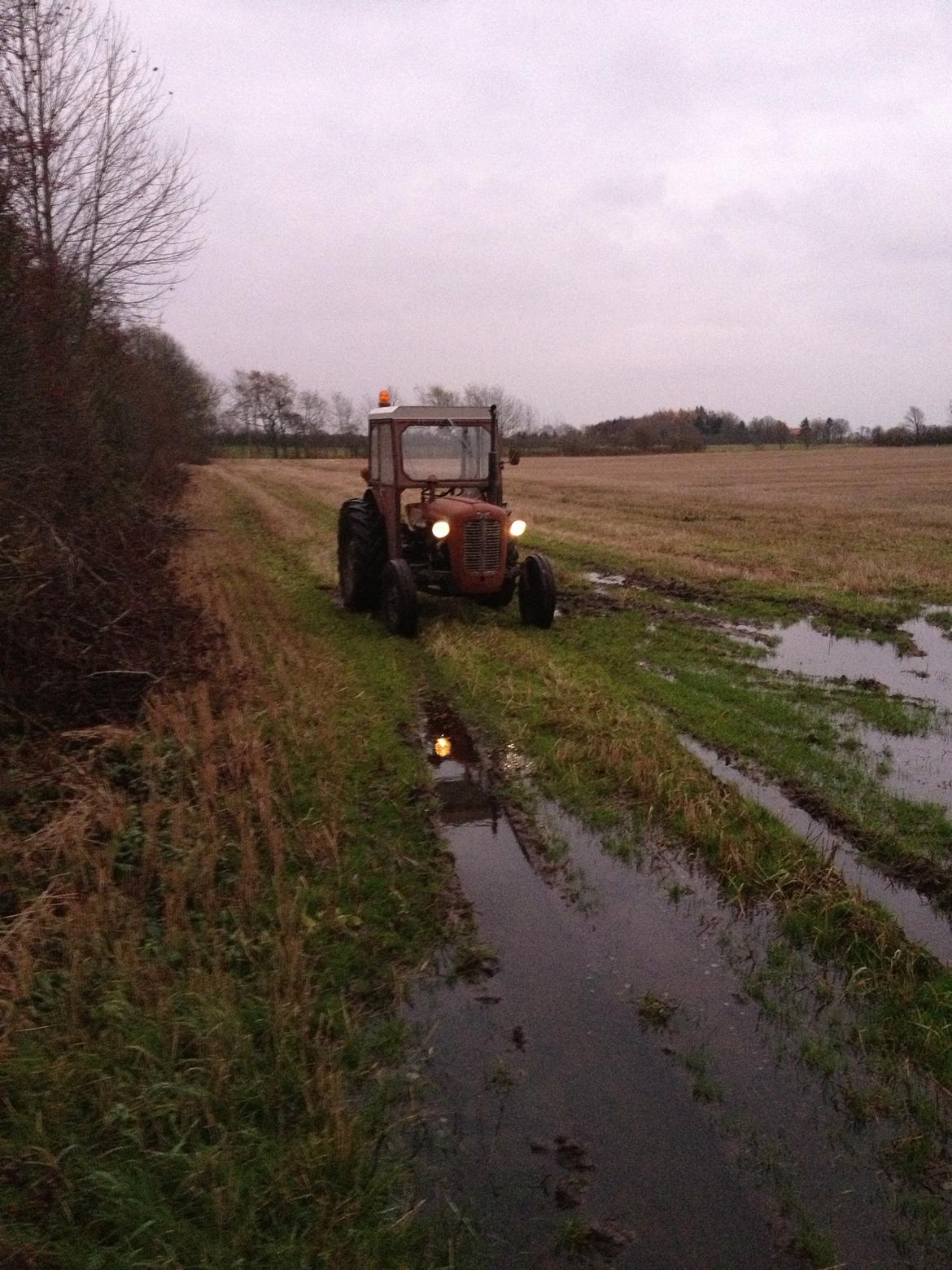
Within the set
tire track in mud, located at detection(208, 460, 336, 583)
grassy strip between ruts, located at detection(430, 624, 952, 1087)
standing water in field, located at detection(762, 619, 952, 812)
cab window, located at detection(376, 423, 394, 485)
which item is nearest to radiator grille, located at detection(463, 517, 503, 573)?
grassy strip between ruts, located at detection(430, 624, 952, 1087)

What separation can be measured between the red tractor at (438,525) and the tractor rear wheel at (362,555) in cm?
1

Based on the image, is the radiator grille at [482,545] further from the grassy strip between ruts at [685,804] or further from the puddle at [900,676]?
the puddle at [900,676]

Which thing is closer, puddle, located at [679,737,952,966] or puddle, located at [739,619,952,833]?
puddle, located at [679,737,952,966]

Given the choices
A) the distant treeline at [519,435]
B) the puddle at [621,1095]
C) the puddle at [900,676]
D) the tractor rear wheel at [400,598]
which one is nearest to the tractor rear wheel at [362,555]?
the tractor rear wheel at [400,598]

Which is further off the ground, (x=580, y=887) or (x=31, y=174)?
(x=31, y=174)

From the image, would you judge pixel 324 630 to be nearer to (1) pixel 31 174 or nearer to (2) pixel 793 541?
(1) pixel 31 174

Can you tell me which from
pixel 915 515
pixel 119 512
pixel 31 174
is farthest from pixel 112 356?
pixel 915 515

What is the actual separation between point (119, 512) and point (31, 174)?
376 centimetres

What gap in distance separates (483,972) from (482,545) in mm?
5758

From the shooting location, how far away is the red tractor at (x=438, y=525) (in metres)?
8.90

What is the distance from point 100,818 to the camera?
436 centimetres

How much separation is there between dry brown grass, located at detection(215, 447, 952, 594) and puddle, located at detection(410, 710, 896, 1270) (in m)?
8.75

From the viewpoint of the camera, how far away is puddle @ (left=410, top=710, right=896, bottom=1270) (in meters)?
2.44

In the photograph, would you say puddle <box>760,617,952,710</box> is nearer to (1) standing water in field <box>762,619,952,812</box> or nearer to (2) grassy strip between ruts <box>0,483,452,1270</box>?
(1) standing water in field <box>762,619,952,812</box>
